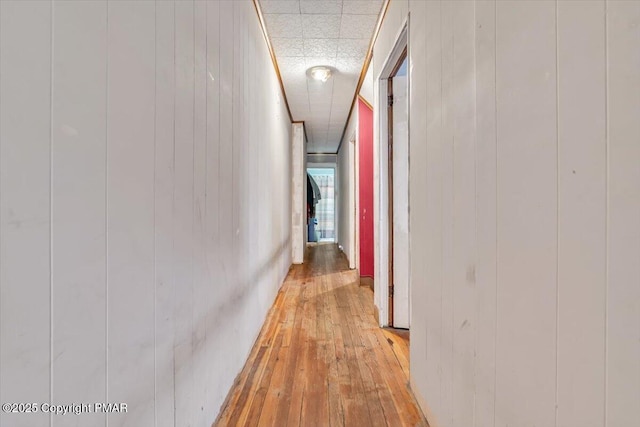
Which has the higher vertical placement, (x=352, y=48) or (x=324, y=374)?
(x=352, y=48)

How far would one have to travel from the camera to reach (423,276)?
146 cm

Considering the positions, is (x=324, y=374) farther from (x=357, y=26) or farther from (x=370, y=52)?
(x=370, y=52)

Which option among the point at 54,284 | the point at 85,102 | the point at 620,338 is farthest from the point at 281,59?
the point at 620,338

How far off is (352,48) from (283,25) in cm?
71

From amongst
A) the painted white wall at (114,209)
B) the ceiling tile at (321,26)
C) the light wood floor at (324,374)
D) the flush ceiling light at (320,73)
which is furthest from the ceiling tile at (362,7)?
the light wood floor at (324,374)

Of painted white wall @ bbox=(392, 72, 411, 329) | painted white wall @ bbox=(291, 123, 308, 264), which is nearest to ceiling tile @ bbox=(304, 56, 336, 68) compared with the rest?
painted white wall @ bbox=(392, 72, 411, 329)

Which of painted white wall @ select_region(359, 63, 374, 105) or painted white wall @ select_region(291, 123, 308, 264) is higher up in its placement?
painted white wall @ select_region(359, 63, 374, 105)

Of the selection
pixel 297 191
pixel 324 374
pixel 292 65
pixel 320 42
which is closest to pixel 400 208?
pixel 324 374

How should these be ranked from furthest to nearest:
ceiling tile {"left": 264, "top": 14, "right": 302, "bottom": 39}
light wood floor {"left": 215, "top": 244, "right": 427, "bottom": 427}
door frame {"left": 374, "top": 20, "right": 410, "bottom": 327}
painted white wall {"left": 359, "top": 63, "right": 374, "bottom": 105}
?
painted white wall {"left": 359, "top": 63, "right": 374, "bottom": 105}, door frame {"left": 374, "top": 20, "right": 410, "bottom": 327}, ceiling tile {"left": 264, "top": 14, "right": 302, "bottom": 39}, light wood floor {"left": 215, "top": 244, "right": 427, "bottom": 427}

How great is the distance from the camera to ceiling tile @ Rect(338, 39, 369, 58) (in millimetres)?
2691

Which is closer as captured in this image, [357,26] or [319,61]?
[357,26]

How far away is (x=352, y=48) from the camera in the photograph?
2.81m

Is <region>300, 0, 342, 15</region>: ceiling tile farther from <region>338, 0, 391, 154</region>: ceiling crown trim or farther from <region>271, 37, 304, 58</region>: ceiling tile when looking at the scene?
<region>271, 37, 304, 58</region>: ceiling tile

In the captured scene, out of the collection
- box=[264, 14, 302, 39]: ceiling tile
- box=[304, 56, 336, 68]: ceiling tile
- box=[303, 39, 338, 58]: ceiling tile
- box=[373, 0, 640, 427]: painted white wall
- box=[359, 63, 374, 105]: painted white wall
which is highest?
box=[304, 56, 336, 68]: ceiling tile
